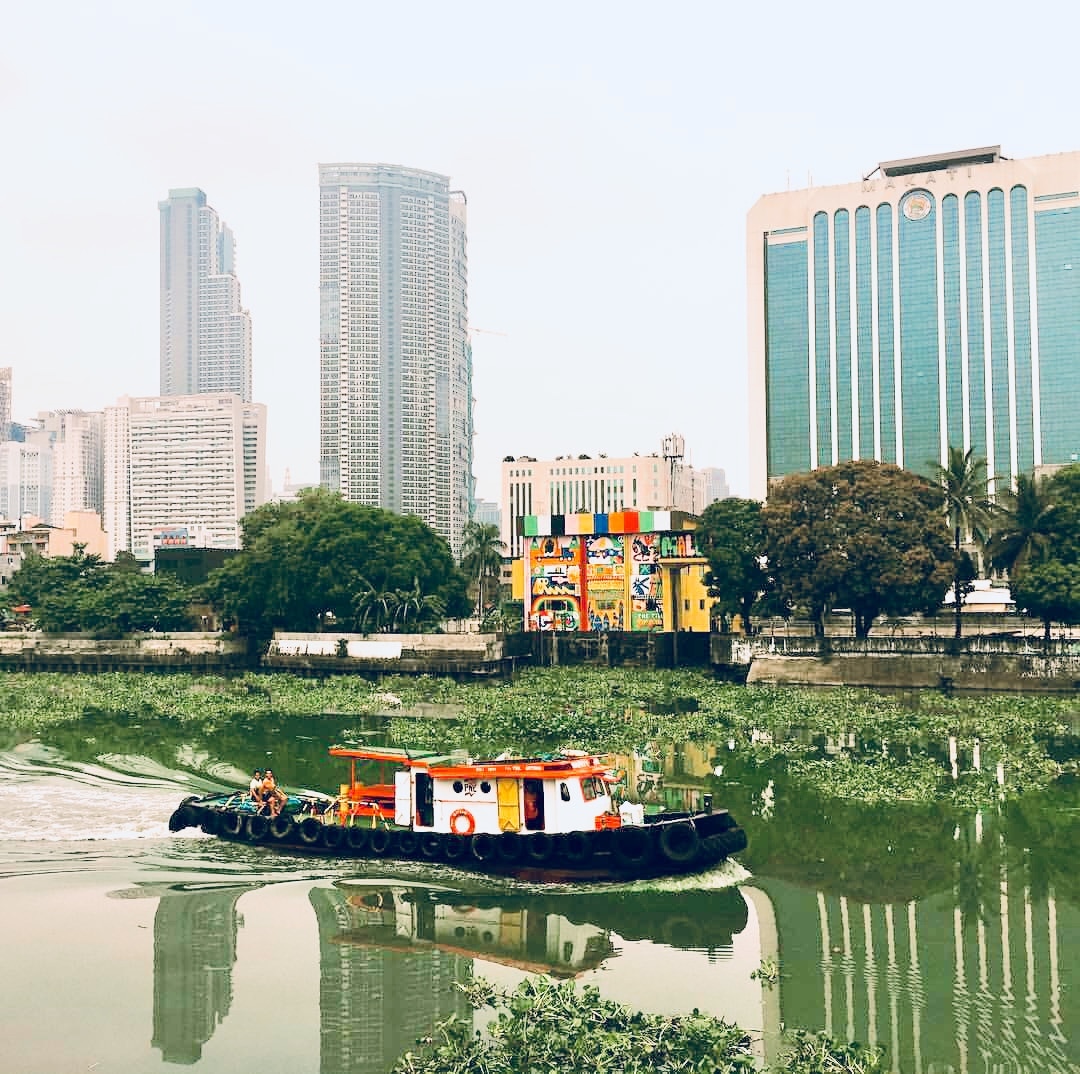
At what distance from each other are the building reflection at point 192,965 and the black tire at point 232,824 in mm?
2557

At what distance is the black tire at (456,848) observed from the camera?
20.9 metres

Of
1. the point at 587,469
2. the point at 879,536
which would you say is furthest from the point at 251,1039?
the point at 587,469

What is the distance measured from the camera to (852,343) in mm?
100500

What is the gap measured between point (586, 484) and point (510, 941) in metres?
123

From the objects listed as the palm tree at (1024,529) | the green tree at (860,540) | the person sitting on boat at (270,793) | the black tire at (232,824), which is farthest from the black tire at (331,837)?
the palm tree at (1024,529)

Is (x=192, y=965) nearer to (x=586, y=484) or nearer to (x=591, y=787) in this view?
(x=591, y=787)

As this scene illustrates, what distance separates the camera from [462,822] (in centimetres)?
2144

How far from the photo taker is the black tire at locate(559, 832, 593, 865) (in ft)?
66.3

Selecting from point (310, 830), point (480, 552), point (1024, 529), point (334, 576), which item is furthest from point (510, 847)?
point (480, 552)

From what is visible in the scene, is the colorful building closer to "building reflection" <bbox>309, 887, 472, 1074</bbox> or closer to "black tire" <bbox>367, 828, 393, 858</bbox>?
"black tire" <bbox>367, 828, 393, 858</bbox>

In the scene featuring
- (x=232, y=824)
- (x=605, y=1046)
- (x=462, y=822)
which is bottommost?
(x=605, y=1046)

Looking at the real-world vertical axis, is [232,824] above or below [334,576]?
below

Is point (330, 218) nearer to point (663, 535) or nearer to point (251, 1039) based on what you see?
point (663, 535)

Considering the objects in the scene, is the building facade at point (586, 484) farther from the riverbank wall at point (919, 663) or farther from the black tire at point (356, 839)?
the black tire at point (356, 839)
